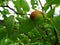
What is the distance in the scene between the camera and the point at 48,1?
0.80 metres

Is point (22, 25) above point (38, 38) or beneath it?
above

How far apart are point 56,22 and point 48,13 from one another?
99 millimetres

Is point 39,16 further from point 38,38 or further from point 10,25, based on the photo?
point 38,38

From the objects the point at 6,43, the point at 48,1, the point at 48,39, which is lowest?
the point at 48,39

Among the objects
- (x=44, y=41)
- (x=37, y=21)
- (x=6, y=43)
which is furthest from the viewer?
(x=44, y=41)

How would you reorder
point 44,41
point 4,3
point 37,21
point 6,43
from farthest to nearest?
point 4,3 < point 44,41 < point 37,21 < point 6,43

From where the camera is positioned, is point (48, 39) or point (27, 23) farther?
point (48, 39)

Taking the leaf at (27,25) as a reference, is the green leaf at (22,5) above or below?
above

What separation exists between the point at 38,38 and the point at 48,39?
57 millimetres

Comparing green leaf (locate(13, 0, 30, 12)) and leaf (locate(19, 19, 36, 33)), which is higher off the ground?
green leaf (locate(13, 0, 30, 12))

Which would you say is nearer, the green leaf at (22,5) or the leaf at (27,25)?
the leaf at (27,25)

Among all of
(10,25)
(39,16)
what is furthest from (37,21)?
(10,25)

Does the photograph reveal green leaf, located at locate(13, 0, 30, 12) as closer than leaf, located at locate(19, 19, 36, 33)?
No

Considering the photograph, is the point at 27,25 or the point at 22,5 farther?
the point at 22,5
